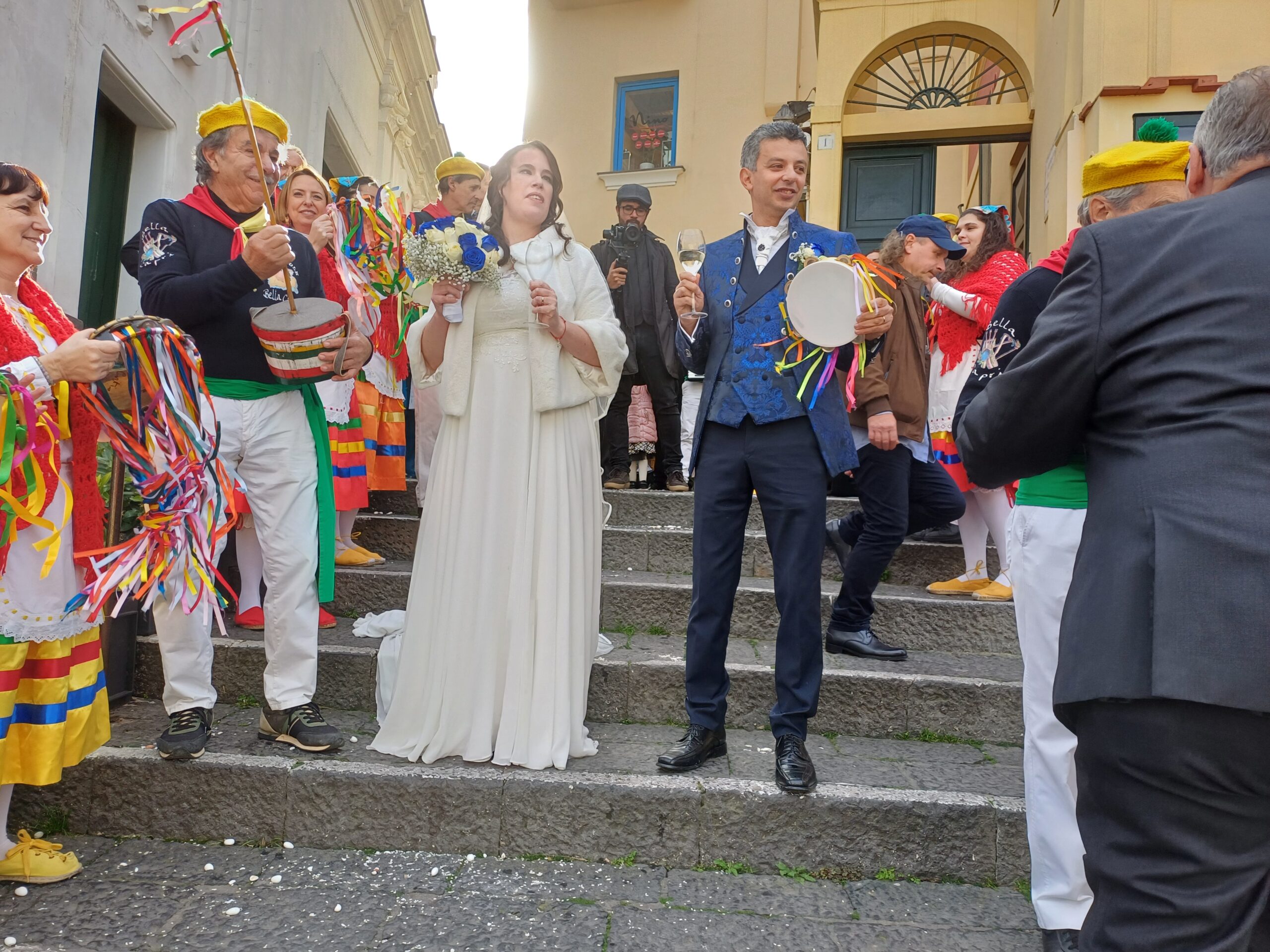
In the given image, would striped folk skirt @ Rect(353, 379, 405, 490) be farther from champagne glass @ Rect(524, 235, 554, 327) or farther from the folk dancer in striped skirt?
the folk dancer in striped skirt

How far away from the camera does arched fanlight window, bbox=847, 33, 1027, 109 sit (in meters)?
10.2

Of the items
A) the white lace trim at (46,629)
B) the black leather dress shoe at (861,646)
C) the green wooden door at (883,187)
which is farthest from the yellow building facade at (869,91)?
the white lace trim at (46,629)

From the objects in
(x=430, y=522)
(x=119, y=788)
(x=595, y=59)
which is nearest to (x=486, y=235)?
(x=430, y=522)

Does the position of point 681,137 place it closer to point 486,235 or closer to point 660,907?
point 486,235

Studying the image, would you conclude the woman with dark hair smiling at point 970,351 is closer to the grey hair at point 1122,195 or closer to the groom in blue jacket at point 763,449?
the groom in blue jacket at point 763,449

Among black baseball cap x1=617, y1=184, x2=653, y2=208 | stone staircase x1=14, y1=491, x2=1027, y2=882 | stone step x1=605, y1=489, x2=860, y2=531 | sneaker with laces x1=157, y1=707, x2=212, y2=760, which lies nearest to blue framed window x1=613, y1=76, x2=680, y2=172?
black baseball cap x1=617, y1=184, x2=653, y2=208

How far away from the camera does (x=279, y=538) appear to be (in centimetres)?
312

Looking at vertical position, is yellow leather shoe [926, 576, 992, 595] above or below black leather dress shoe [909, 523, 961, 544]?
below

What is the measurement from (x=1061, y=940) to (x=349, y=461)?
3.84m

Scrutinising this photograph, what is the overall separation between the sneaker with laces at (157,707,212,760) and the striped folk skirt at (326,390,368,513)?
1.73 metres

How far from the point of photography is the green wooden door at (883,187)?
10141 mm

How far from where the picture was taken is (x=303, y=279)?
11.1ft

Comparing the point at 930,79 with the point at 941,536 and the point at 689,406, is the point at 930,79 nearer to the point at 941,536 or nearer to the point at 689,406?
the point at 689,406

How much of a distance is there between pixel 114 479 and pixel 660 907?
258 centimetres
